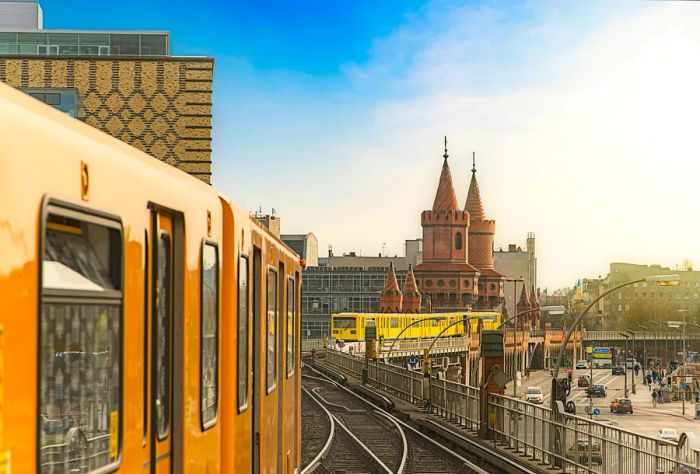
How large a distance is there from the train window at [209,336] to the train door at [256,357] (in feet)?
5.75

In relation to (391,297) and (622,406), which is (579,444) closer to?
(622,406)

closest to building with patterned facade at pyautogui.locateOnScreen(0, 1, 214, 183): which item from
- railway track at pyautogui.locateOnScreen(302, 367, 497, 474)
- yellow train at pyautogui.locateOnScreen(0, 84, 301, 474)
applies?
railway track at pyautogui.locateOnScreen(302, 367, 497, 474)

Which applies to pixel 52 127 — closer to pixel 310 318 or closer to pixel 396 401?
pixel 396 401

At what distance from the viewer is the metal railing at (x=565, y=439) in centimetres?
1407

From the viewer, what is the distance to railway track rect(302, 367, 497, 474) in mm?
20750

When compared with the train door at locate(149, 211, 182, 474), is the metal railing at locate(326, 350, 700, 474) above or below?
below

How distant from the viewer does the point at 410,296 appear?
13400 centimetres

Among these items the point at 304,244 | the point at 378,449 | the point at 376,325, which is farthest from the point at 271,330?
the point at 304,244

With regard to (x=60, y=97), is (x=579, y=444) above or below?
below

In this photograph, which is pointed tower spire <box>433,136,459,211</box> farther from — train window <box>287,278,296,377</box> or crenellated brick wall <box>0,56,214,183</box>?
train window <box>287,278,296,377</box>

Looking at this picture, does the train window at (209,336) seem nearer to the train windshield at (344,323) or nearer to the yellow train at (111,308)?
the yellow train at (111,308)

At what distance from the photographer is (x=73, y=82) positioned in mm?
38219

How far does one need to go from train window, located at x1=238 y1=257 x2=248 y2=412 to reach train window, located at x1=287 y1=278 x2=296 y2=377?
3597 mm

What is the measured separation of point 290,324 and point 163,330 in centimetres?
639
